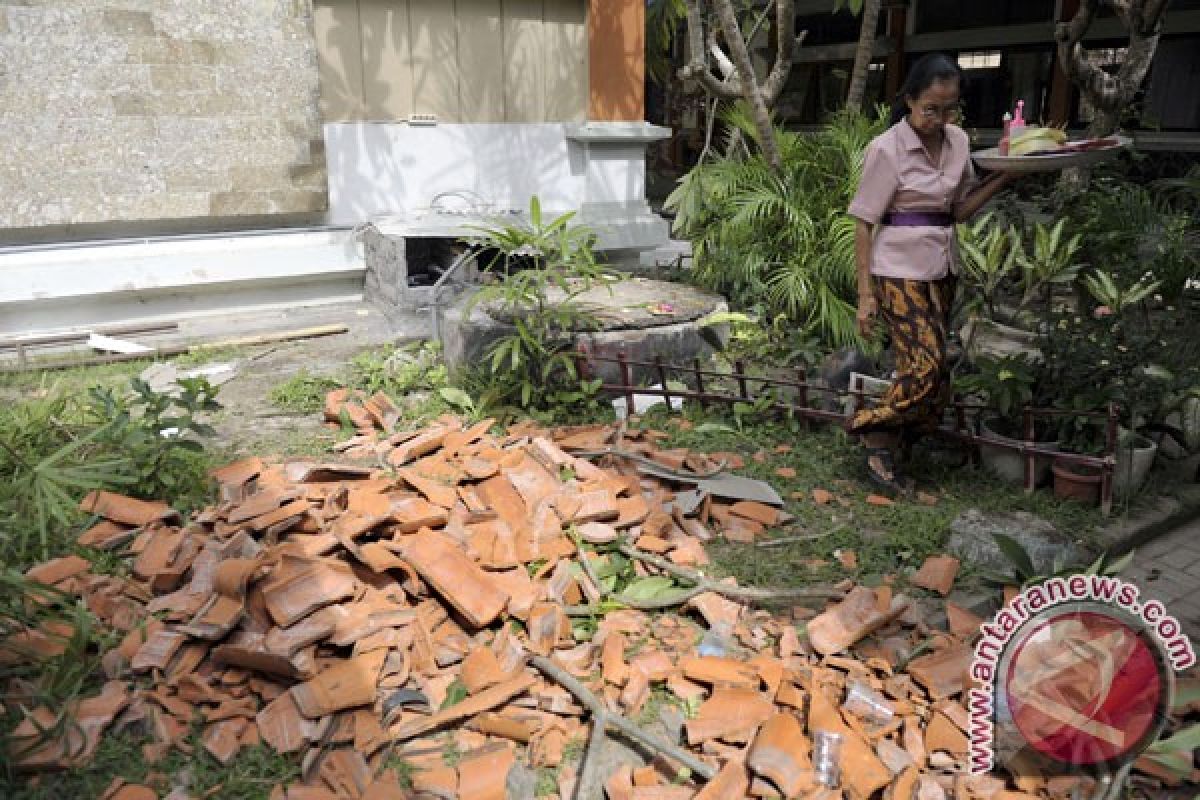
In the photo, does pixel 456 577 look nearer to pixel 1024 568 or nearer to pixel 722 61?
pixel 1024 568

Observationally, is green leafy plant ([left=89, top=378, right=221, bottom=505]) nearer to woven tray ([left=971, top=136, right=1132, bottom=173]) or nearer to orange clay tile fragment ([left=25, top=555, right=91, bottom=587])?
orange clay tile fragment ([left=25, top=555, right=91, bottom=587])

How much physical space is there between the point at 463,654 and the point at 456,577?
0.29 metres

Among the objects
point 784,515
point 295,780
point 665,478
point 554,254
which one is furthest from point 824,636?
point 554,254

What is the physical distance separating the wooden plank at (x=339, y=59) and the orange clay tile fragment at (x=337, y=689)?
18.3 feet

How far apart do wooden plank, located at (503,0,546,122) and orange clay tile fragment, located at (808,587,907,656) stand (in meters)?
5.96

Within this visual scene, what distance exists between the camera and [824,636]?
3.03 metres

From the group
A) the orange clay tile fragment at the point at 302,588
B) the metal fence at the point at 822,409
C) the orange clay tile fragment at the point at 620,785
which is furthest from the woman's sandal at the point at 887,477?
the orange clay tile fragment at the point at 302,588

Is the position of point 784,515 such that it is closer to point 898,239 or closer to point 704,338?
point 898,239

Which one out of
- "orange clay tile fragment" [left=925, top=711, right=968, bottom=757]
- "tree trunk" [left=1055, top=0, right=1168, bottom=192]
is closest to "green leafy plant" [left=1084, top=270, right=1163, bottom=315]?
"tree trunk" [left=1055, top=0, right=1168, bottom=192]

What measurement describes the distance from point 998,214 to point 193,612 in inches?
245

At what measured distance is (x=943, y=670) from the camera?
2846mm

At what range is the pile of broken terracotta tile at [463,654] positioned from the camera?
248 cm

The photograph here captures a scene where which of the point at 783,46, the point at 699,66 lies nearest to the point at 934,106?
the point at 783,46

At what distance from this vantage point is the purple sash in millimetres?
3758
